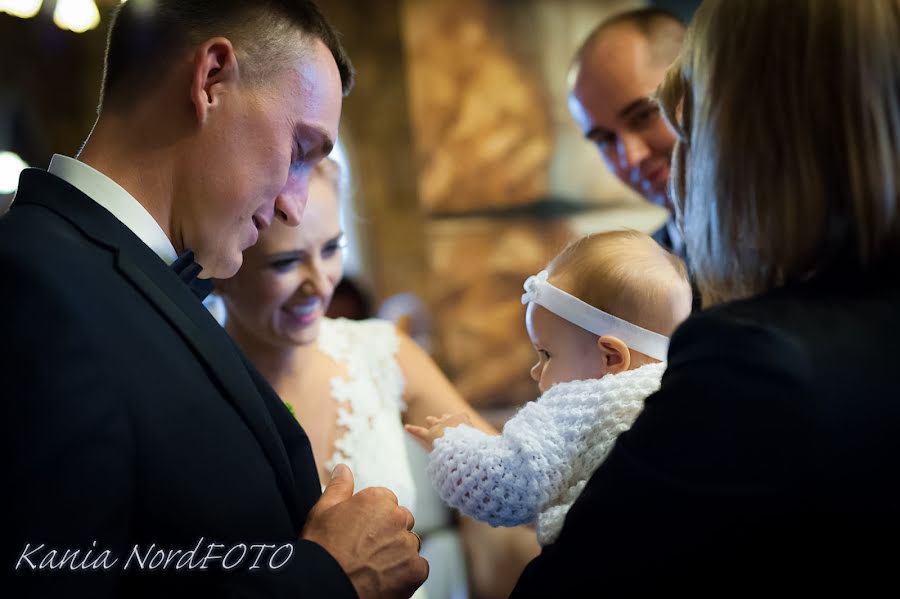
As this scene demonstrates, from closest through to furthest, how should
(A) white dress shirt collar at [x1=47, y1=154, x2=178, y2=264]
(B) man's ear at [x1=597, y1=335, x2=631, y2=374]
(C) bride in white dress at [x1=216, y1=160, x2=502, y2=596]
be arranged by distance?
(A) white dress shirt collar at [x1=47, y1=154, x2=178, y2=264] → (B) man's ear at [x1=597, y1=335, x2=631, y2=374] → (C) bride in white dress at [x1=216, y1=160, x2=502, y2=596]

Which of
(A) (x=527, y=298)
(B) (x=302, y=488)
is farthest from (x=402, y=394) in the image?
(B) (x=302, y=488)

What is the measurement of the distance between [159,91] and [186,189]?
19cm

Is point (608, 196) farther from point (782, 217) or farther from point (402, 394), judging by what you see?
point (782, 217)

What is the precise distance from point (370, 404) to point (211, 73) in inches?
47.0

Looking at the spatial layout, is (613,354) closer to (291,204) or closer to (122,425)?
(291,204)

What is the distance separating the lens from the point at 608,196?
590 centimetres

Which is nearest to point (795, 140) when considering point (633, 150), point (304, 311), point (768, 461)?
point (768, 461)

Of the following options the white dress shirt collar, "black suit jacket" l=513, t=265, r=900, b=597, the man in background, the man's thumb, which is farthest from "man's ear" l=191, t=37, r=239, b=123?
the man in background

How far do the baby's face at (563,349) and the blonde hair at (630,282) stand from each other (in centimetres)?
7

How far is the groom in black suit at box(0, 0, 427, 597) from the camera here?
1.14m

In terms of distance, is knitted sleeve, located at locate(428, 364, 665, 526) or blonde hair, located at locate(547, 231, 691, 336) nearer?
knitted sleeve, located at locate(428, 364, 665, 526)

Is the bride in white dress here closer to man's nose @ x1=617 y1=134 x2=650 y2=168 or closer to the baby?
the baby

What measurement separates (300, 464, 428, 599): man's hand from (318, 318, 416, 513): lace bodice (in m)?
0.83

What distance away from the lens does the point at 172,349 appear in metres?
1.36
